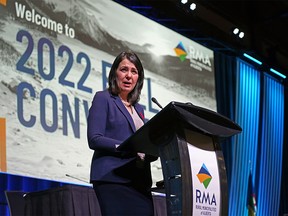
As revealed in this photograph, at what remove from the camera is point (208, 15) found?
7969 mm

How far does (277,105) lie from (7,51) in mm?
5102

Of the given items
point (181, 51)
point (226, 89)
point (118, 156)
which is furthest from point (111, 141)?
point (226, 89)

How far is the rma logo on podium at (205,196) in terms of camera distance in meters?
1.92

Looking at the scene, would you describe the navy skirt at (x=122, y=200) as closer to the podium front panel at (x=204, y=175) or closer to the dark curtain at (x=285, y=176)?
the podium front panel at (x=204, y=175)

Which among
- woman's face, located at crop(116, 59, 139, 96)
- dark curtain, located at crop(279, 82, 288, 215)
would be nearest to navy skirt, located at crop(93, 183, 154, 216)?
woman's face, located at crop(116, 59, 139, 96)

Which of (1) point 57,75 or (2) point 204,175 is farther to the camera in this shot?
(1) point 57,75

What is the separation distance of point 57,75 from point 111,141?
2.94m

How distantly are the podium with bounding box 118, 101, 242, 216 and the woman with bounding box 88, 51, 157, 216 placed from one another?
99mm

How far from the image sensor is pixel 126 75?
7.36 ft

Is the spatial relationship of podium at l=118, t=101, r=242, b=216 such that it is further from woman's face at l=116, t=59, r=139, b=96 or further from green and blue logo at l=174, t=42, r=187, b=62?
green and blue logo at l=174, t=42, r=187, b=62

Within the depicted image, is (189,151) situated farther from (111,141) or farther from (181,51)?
(181,51)

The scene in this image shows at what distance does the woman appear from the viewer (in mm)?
2072

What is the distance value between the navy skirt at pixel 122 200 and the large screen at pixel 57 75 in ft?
7.22

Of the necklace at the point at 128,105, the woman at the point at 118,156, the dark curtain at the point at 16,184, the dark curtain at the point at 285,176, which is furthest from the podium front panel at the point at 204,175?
the dark curtain at the point at 285,176
